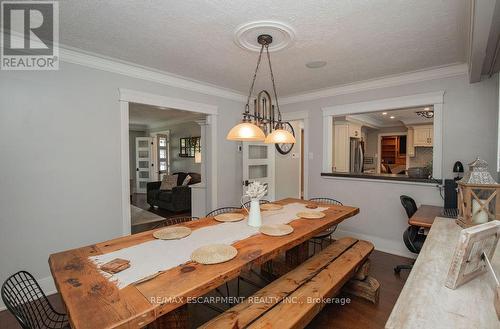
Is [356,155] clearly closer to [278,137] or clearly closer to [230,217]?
[278,137]

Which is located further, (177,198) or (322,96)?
(177,198)

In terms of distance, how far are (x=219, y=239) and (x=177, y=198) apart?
4.27 metres

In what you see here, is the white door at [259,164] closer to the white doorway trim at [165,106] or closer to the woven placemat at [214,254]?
the white doorway trim at [165,106]

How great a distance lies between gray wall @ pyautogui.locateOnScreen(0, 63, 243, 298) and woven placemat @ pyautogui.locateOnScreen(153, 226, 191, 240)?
1.29 meters

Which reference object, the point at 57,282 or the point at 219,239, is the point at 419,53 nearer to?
the point at 219,239

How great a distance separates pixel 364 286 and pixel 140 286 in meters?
2.04

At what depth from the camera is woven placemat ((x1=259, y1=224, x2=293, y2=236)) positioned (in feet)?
6.13

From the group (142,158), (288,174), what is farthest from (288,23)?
(142,158)

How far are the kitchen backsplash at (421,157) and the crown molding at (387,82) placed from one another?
472 cm

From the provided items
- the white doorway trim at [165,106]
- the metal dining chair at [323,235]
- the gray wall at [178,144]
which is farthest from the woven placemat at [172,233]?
the gray wall at [178,144]

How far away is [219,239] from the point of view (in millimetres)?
1781

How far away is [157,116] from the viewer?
718 cm

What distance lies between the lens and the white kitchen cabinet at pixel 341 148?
574 cm

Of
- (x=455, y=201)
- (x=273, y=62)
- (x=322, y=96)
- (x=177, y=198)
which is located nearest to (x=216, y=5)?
(x=273, y=62)
